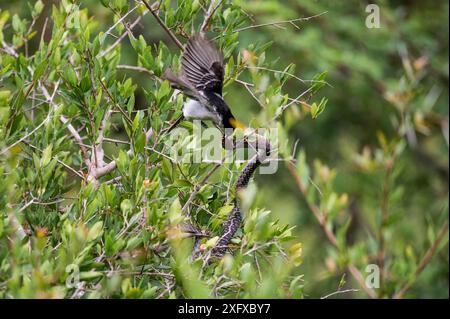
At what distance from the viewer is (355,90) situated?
6953 millimetres

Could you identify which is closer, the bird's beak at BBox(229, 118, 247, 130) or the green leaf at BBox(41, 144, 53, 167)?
the green leaf at BBox(41, 144, 53, 167)

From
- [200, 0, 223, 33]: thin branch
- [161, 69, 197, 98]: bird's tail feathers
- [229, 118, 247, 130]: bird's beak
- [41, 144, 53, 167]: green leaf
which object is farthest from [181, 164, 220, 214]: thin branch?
[200, 0, 223, 33]: thin branch

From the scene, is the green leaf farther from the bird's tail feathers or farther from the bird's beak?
the bird's beak

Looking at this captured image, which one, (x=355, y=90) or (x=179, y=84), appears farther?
(x=355, y=90)

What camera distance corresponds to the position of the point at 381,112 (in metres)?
7.51

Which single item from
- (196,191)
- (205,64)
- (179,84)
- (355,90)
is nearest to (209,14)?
(205,64)

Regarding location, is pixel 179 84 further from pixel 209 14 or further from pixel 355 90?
pixel 355 90

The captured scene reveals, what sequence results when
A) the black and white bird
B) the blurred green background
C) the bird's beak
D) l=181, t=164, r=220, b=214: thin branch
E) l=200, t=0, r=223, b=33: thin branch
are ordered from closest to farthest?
l=181, t=164, r=220, b=214: thin branch < the bird's beak < the black and white bird < l=200, t=0, r=223, b=33: thin branch < the blurred green background

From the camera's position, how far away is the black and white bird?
2660 mm

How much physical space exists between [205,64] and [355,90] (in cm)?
445

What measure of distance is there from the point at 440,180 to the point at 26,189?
20.6 ft

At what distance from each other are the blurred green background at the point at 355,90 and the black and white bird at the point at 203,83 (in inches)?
122

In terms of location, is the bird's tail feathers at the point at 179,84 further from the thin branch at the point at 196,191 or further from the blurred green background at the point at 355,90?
the blurred green background at the point at 355,90
